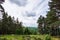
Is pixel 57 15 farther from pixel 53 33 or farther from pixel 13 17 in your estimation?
pixel 13 17

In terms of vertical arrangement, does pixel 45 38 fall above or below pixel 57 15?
below

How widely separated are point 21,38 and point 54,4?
647 centimetres

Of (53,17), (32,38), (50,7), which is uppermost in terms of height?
(50,7)

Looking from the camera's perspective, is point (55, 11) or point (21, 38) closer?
point (21, 38)

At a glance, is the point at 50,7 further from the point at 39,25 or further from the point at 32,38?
the point at 39,25

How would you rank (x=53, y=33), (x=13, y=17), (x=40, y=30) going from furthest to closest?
(x=13, y=17) → (x=40, y=30) → (x=53, y=33)

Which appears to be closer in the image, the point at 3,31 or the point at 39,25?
the point at 3,31

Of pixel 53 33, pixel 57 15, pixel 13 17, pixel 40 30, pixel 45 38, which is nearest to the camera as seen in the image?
pixel 45 38

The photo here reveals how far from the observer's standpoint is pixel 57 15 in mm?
19156

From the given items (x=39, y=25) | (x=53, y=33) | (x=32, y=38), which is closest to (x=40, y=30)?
(x=39, y=25)

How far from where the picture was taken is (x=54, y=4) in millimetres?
19953

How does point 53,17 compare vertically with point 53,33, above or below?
above

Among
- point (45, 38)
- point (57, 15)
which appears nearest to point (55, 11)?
point (57, 15)

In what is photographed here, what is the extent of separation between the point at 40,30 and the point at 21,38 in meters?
9.88
